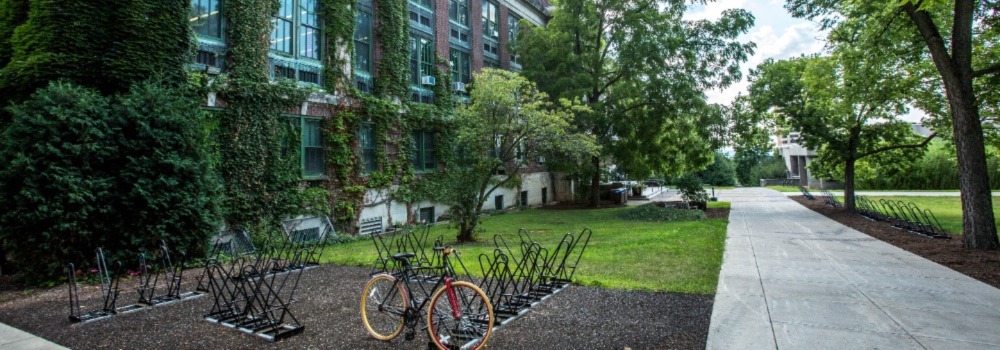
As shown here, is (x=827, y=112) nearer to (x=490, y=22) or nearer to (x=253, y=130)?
(x=490, y=22)

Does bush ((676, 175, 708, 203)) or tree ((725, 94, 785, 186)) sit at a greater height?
tree ((725, 94, 785, 186))

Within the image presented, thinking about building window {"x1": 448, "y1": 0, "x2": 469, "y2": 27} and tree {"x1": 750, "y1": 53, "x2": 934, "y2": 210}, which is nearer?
tree {"x1": 750, "y1": 53, "x2": 934, "y2": 210}

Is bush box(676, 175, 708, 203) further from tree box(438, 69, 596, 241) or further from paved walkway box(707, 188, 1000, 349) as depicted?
paved walkway box(707, 188, 1000, 349)

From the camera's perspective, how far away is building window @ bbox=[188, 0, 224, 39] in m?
12.2

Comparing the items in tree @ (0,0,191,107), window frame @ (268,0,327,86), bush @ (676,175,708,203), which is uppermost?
window frame @ (268,0,327,86)

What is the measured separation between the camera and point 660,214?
1964 centimetres

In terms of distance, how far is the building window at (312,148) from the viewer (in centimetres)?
1471

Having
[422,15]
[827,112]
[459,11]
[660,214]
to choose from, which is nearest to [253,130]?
[422,15]

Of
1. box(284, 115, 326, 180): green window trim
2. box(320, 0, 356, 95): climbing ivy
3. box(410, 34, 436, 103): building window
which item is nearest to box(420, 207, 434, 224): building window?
box(410, 34, 436, 103): building window

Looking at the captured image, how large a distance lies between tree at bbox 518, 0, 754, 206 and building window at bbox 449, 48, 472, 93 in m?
2.93

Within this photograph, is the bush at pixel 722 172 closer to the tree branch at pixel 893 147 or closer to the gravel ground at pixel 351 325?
the tree branch at pixel 893 147

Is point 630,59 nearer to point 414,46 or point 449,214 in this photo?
point 414,46

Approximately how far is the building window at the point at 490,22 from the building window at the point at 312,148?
476 inches

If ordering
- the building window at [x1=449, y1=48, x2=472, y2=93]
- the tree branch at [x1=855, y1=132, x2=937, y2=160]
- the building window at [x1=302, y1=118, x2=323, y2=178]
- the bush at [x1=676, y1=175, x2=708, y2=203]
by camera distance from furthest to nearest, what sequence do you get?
1. the bush at [x1=676, y1=175, x2=708, y2=203]
2. the building window at [x1=449, y1=48, x2=472, y2=93]
3. the tree branch at [x1=855, y1=132, x2=937, y2=160]
4. the building window at [x1=302, y1=118, x2=323, y2=178]
